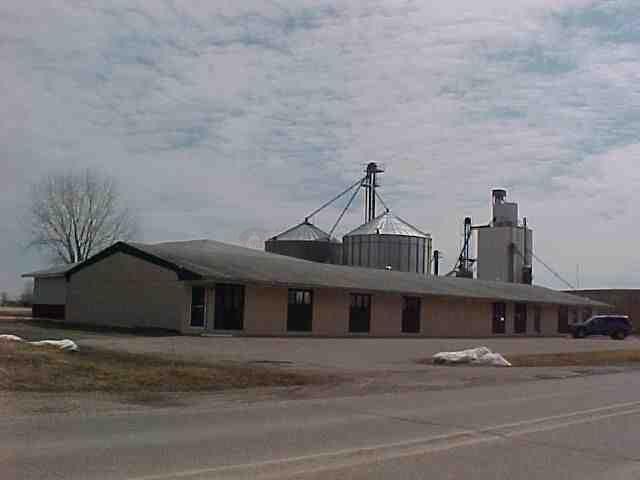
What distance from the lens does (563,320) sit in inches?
2638

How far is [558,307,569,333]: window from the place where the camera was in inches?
2608

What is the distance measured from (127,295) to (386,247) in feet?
78.2

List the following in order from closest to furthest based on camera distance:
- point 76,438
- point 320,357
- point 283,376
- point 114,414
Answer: point 76,438, point 114,414, point 283,376, point 320,357

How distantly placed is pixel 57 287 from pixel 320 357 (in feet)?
94.6

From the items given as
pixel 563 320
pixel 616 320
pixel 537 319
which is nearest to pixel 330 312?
pixel 537 319

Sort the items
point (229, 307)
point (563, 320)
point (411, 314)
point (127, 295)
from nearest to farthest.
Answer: point (229, 307) < point (127, 295) < point (411, 314) < point (563, 320)

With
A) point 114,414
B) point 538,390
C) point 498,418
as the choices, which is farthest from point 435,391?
point 114,414

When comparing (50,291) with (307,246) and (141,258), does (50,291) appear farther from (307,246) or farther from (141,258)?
(307,246)

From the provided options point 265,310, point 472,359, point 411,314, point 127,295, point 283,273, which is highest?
point 283,273

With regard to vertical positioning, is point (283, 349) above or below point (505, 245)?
below

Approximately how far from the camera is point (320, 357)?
2838 cm

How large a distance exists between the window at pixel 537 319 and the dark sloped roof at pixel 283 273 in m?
1.76

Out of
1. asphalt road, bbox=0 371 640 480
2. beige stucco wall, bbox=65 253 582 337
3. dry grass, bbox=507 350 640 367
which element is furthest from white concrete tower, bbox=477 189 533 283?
asphalt road, bbox=0 371 640 480

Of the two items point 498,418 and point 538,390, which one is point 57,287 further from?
point 498,418
